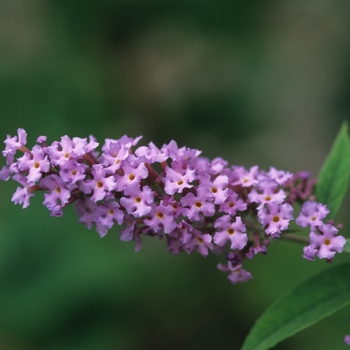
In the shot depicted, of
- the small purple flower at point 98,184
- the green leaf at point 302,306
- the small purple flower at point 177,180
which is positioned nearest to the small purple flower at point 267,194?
the small purple flower at point 177,180

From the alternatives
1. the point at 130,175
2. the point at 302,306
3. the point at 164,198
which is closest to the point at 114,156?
the point at 130,175

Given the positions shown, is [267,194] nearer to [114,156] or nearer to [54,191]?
[114,156]

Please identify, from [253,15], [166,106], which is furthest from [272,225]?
[253,15]

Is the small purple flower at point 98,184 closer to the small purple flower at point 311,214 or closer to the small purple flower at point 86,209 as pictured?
the small purple flower at point 86,209

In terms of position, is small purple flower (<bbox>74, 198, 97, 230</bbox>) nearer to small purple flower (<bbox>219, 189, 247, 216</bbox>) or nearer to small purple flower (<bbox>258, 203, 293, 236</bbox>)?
small purple flower (<bbox>219, 189, 247, 216</bbox>)

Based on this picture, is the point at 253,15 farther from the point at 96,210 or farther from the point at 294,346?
the point at 96,210
